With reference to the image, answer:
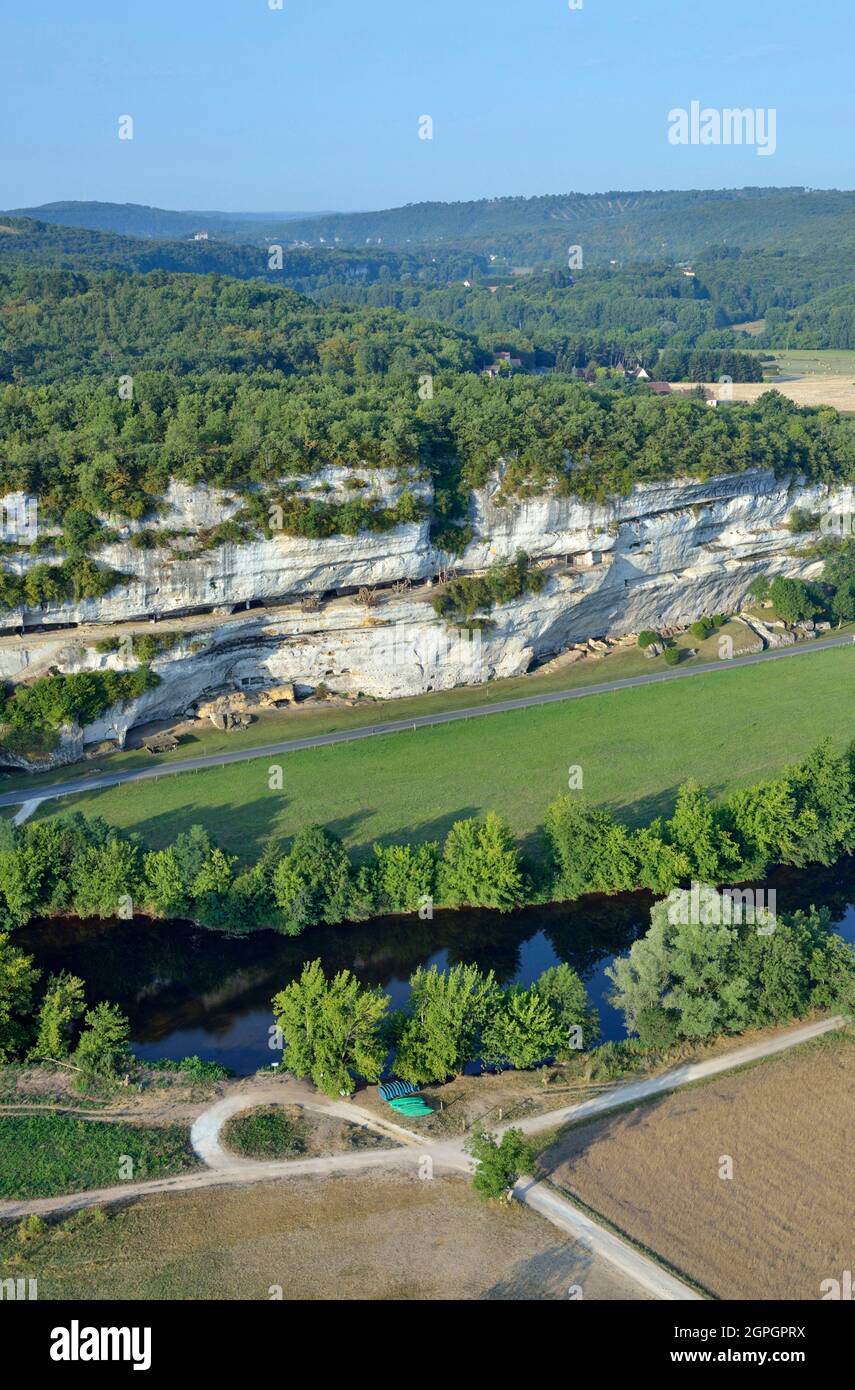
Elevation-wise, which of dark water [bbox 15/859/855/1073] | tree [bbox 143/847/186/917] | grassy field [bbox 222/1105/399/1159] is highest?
tree [bbox 143/847/186/917]

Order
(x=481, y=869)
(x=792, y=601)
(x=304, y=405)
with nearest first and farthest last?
(x=481, y=869)
(x=304, y=405)
(x=792, y=601)

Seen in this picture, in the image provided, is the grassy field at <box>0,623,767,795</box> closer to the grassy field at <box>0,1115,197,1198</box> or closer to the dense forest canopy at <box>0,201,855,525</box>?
the dense forest canopy at <box>0,201,855,525</box>

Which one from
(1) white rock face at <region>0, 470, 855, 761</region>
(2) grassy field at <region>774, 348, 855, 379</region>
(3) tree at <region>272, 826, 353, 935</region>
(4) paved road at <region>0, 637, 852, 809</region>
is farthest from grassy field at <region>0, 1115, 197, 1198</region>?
(2) grassy field at <region>774, 348, 855, 379</region>

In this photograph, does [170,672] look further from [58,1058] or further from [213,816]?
[58,1058]

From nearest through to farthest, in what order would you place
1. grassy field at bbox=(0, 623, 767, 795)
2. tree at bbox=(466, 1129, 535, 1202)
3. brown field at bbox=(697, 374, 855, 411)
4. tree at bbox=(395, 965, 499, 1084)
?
1. tree at bbox=(466, 1129, 535, 1202)
2. tree at bbox=(395, 965, 499, 1084)
3. grassy field at bbox=(0, 623, 767, 795)
4. brown field at bbox=(697, 374, 855, 411)

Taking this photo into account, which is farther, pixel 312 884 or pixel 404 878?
pixel 404 878

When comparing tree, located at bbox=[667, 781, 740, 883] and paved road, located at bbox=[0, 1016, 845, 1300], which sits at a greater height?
tree, located at bbox=[667, 781, 740, 883]

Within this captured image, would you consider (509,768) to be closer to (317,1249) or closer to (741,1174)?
(741,1174)

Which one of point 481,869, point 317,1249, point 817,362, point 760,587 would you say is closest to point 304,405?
point 760,587
